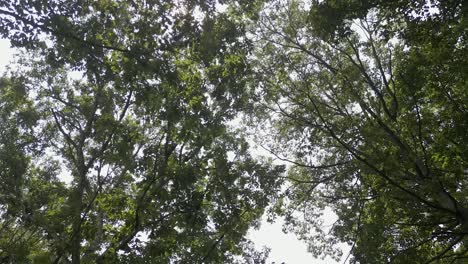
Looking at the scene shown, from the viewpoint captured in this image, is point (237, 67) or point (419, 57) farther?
point (237, 67)

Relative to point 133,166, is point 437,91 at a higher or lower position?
higher

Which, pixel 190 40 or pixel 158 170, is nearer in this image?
pixel 190 40

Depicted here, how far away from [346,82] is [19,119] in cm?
1079

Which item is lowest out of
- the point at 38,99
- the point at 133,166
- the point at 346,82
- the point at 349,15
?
the point at 133,166

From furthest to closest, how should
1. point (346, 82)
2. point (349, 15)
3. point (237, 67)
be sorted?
point (346, 82), point (237, 67), point (349, 15)

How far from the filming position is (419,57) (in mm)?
7234

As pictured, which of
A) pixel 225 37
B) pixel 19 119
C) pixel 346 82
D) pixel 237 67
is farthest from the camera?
pixel 19 119

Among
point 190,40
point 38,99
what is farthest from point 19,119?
point 190,40

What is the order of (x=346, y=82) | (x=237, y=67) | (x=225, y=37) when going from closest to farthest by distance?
(x=225, y=37) < (x=237, y=67) < (x=346, y=82)

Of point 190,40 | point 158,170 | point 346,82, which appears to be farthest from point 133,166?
point 346,82

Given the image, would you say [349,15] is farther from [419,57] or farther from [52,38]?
[52,38]

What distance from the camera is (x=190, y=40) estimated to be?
282 inches

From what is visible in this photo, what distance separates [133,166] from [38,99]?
24.2 ft

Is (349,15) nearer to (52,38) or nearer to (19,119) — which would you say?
(52,38)
